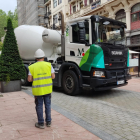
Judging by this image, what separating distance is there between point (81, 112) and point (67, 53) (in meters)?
2.91

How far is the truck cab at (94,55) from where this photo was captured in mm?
5941

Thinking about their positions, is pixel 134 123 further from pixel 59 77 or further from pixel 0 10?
pixel 0 10

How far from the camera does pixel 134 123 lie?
395 centimetres

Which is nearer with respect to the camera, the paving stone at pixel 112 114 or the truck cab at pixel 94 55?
the paving stone at pixel 112 114

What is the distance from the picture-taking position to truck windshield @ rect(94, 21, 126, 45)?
6020mm

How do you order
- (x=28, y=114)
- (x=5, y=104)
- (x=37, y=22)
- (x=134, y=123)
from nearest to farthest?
(x=134, y=123) < (x=28, y=114) < (x=5, y=104) < (x=37, y=22)

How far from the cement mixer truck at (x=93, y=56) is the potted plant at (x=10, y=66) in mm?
1641

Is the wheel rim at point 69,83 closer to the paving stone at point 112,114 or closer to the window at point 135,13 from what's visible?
the paving stone at point 112,114

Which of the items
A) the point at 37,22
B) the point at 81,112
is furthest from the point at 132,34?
the point at 37,22

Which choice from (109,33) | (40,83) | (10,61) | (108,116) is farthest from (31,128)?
(10,61)

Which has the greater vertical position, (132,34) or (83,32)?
(132,34)

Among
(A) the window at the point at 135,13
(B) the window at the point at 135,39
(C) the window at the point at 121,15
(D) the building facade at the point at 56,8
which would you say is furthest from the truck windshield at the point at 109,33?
(D) the building facade at the point at 56,8

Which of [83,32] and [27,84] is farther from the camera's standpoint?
[27,84]

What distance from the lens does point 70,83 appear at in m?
6.91
